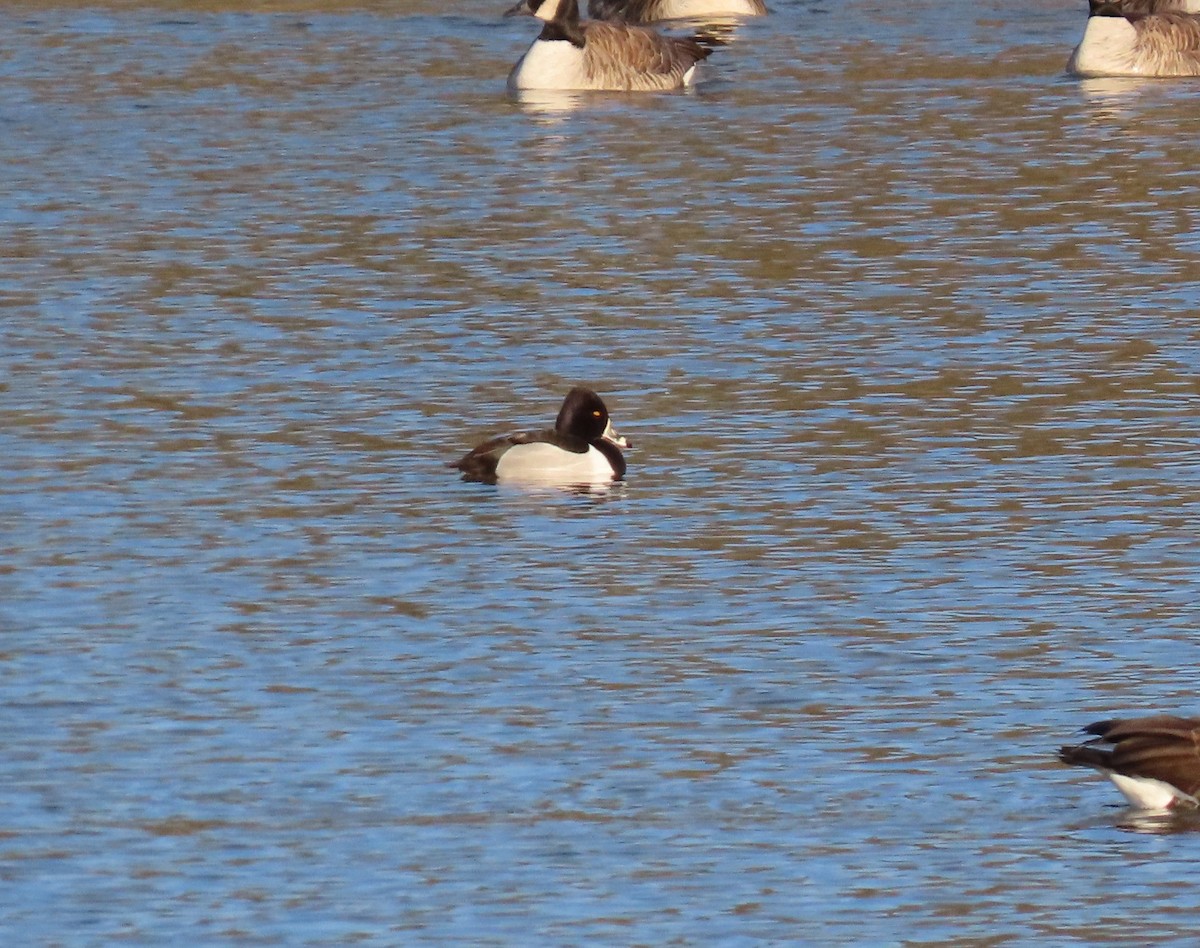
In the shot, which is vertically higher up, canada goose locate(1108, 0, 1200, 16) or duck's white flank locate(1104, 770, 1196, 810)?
canada goose locate(1108, 0, 1200, 16)

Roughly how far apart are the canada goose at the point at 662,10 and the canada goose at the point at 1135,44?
22.9 ft

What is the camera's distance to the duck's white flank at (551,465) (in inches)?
643

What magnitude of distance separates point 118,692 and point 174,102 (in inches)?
792

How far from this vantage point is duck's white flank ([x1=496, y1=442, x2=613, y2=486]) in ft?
53.6

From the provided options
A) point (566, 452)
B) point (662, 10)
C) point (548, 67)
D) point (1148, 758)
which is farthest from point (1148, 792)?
point (662, 10)

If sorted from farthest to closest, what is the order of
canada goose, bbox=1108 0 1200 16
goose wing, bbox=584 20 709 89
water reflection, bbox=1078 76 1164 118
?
canada goose, bbox=1108 0 1200 16 < goose wing, bbox=584 20 709 89 < water reflection, bbox=1078 76 1164 118

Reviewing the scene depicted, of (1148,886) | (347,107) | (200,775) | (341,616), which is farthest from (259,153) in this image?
(1148,886)

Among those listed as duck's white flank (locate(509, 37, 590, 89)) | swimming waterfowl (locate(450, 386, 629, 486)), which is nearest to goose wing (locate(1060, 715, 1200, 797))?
swimming waterfowl (locate(450, 386, 629, 486))

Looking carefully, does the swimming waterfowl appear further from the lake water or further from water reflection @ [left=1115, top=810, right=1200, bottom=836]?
water reflection @ [left=1115, top=810, right=1200, bottom=836]

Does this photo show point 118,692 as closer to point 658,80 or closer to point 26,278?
point 26,278

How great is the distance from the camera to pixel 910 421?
1745 centimetres

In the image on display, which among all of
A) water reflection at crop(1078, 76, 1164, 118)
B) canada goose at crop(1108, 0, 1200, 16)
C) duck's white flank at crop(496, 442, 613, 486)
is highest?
canada goose at crop(1108, 0, 1200, 16)

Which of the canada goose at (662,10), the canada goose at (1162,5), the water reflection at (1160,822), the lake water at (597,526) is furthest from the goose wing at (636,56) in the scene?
the water reflection at (1160,822)

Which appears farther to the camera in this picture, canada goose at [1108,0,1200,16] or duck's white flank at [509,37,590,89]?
canada goose at [1108,0,1200,16]
